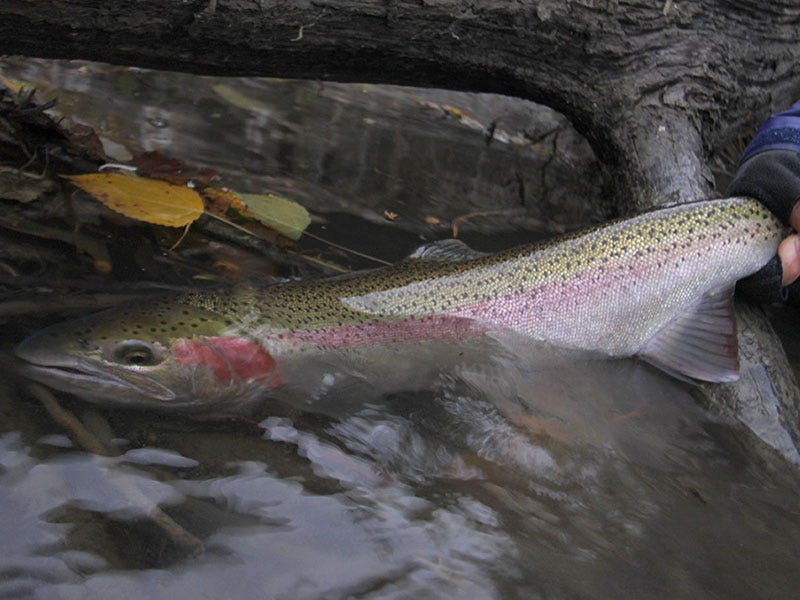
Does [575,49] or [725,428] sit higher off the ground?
[575,49]

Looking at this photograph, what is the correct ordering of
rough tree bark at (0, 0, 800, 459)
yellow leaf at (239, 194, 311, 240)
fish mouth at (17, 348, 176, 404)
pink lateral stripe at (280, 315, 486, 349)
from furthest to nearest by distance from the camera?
yellow leaf at (239, 194, 311, 240), rough tree bark at (0, 0, 800, 459), pink lateral stripe at (280, 315, 486, 349), fish mouth at (17, 348, 176, 404)

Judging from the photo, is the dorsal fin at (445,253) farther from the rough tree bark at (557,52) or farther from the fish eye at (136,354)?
the fish eye at (136,354)

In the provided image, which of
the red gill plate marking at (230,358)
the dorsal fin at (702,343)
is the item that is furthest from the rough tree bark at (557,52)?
the red gill plate marking at (230,358)

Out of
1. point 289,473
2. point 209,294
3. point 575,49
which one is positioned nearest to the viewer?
point 289,473

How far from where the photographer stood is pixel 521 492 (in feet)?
8.44

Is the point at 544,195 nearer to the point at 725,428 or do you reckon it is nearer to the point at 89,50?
the point at 725,428

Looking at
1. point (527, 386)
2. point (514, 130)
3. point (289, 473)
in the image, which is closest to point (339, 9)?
point (527, 386)

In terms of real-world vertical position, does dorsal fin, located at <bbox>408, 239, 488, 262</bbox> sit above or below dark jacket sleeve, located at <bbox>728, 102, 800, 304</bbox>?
below

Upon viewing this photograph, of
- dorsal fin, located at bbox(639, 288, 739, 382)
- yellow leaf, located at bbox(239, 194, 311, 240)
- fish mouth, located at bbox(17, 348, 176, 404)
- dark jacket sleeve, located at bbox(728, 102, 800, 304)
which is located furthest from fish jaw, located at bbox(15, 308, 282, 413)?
dark jacket sleeve, located at bbox(728, 102, 800, 304)

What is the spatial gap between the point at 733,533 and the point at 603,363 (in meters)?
0.88

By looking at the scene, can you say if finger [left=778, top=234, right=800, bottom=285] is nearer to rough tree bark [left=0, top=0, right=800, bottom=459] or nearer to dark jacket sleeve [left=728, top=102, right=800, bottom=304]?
dark jacket sleeve [left=728, top=102, right=800, bottom=304]

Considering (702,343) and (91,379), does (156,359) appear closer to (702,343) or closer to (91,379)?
(91,379)

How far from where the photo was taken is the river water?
2.07 metres

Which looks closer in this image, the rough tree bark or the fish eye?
the fish eye
